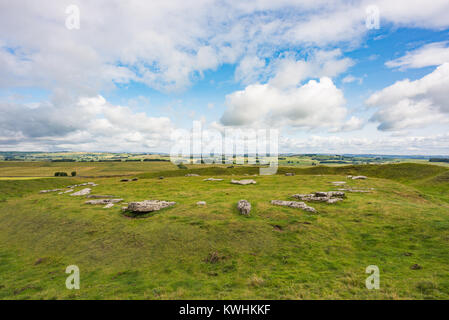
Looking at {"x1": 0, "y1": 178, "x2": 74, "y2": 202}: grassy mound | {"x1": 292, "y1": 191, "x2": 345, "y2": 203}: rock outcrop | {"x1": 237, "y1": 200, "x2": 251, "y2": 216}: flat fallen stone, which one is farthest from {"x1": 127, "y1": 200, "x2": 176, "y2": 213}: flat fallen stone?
{"x1": 0, "y1": 178, "x2": 74, "y2": 202}: grassy mound

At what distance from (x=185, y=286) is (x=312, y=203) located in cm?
2432

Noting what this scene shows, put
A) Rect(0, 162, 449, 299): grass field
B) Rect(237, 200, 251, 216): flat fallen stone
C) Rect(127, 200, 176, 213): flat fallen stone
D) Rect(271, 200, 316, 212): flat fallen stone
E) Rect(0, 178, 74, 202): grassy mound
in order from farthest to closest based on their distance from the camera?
Rect(0, 178, 74, 202): grassy mound < Rect(127, 200, 176, 213): flat fallen stone < Rect(271, 200, 316, 212): flat fallen stone < Rect(237, 200, 251, 216): flat fallen stone < Rect(0, 162, 449, 299): grass field

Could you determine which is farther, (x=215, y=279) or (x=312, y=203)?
(x=312, y=203)

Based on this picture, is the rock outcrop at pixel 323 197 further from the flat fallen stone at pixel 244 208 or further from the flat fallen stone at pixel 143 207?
the flat fallen stone at pixel 143 207

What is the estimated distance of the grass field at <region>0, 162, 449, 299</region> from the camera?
12.3 metres

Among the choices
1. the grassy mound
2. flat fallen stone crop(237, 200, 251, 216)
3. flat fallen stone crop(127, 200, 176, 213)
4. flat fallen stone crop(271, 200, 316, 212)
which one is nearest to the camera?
flat fallen stone crop(237, 200, 251, 216)

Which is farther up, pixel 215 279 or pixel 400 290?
pixel 400 290

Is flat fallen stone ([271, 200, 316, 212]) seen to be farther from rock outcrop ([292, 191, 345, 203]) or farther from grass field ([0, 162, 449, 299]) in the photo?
rock outcrop ([292, 191, 345, 203])

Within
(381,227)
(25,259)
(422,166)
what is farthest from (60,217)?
(422,166)

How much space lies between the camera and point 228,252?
17.3m

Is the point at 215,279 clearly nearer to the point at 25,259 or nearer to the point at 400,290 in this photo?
the point at 400,290

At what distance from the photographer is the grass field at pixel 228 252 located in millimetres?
12258

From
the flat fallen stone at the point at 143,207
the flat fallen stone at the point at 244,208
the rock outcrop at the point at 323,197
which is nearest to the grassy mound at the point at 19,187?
the flat fallen stone at the point at 143,207

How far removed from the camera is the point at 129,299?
11352mm
